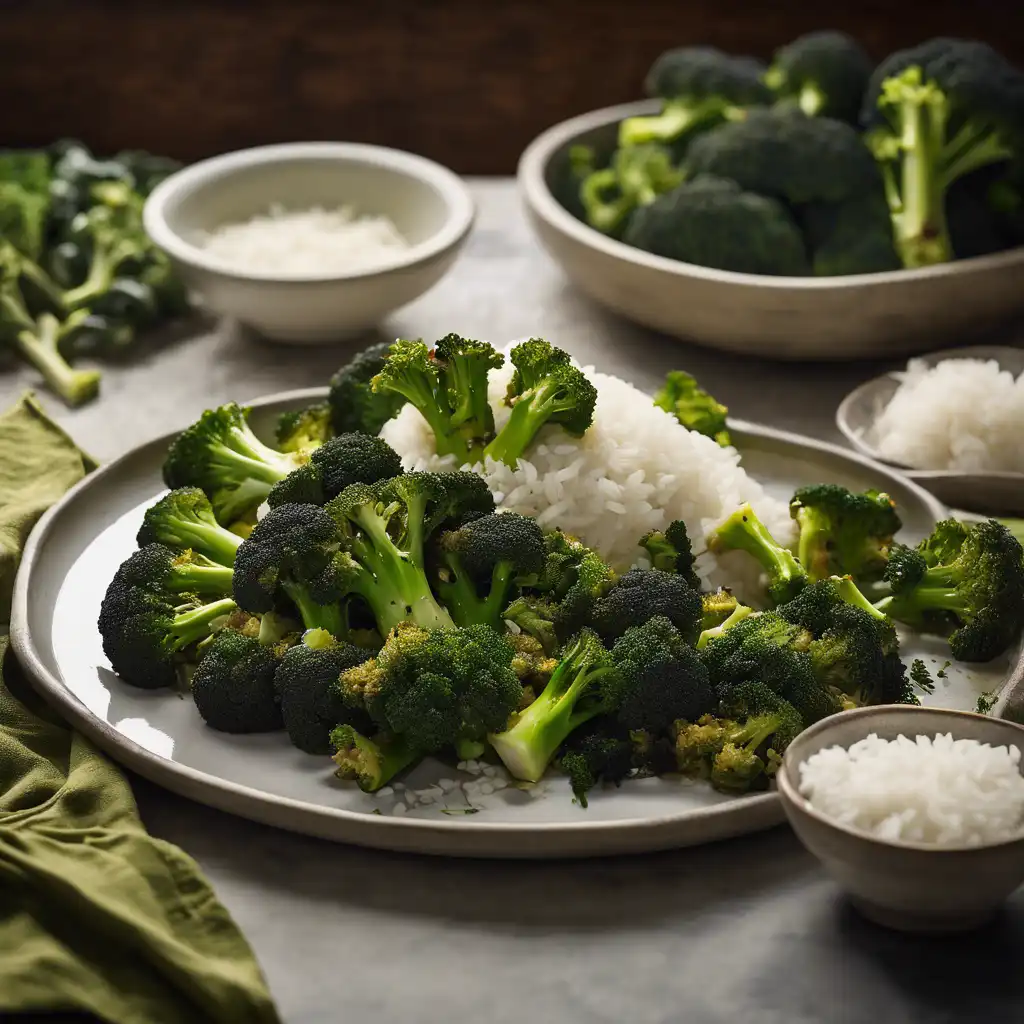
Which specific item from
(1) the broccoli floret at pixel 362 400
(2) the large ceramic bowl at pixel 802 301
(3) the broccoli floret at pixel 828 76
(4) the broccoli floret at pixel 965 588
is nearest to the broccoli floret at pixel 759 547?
(4) the broccoli floret at pixel 965 588

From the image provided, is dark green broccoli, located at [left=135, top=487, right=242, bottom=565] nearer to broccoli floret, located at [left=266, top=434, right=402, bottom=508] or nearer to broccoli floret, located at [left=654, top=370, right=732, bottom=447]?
broccoli floret, located at [left=266, top=434, right=402, bottom=508]

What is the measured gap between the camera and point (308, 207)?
3.27 metres

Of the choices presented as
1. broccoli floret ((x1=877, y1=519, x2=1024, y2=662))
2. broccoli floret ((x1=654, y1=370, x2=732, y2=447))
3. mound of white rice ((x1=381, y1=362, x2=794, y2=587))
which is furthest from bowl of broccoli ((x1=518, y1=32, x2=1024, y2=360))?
broccoli floret ((x1=877, y1=519, x2=1024, y2=662))

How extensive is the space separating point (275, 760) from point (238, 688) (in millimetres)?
92

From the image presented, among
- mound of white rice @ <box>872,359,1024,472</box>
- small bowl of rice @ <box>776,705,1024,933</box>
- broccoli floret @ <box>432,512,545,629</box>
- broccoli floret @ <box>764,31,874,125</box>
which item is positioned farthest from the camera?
broccoli floret @ <box>764,31,874,125</box>

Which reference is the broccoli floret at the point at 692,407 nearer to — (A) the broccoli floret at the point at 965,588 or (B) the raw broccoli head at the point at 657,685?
(A) the broccoli floret at the point at 965,588

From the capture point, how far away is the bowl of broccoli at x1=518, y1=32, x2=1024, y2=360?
2.68m

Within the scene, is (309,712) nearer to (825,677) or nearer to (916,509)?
(825,677)

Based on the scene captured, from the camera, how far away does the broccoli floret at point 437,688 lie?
1.61 meters

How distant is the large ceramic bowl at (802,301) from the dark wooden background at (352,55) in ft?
5.05

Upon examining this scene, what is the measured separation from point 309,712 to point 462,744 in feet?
0.58

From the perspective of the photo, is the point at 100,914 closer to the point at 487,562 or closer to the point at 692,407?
the point at 487,562

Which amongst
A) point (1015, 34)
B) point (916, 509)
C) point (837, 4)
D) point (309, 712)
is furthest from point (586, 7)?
point (309, 712)

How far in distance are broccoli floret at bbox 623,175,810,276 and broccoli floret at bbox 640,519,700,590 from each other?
1.00 m
